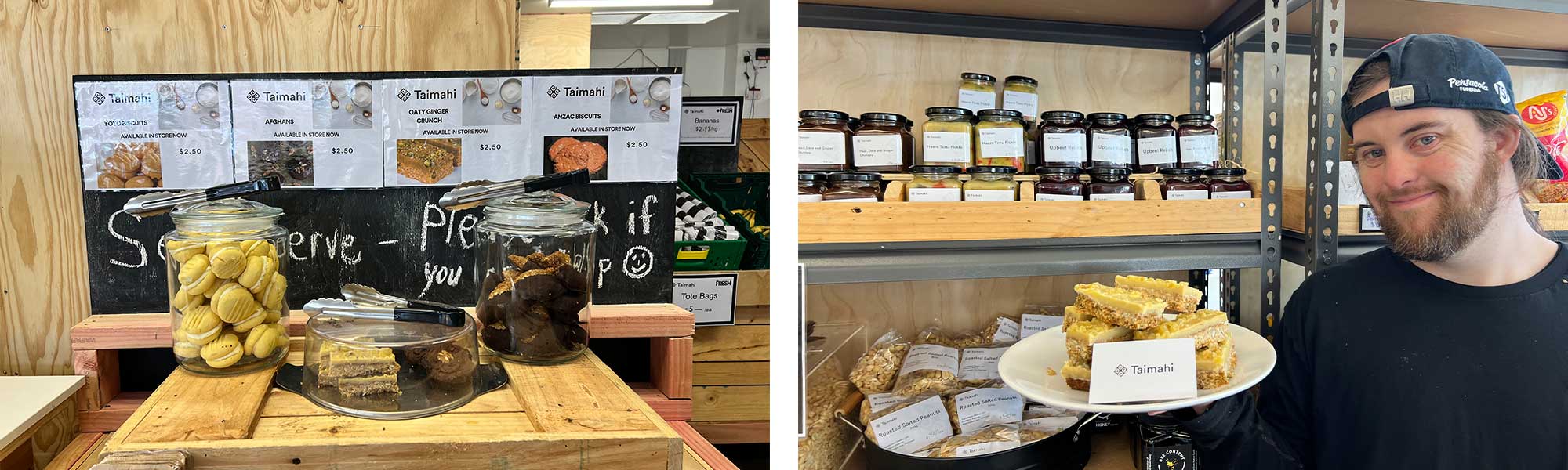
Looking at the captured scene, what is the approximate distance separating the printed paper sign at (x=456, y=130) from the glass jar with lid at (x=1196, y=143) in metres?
1.07

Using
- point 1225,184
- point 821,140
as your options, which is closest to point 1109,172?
point 1225,184

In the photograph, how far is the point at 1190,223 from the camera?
1.38 m

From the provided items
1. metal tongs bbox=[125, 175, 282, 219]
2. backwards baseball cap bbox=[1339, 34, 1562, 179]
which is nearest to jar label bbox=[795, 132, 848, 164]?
metal tongs bbox=[125, 175, 282, 219]

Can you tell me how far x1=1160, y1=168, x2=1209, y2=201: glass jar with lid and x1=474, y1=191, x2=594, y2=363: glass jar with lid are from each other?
3.15 ft

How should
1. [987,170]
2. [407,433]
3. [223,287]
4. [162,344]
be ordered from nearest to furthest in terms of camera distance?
[407,433] < [223,287] < [162,344] < [987,170]

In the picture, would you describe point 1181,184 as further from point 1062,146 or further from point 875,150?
point 875,150

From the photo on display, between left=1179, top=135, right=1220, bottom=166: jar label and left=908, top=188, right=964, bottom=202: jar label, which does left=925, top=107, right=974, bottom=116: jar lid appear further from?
left=1179, top=135, right=1220, bottom=166: jar label

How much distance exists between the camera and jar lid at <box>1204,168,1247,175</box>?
141 centimetres

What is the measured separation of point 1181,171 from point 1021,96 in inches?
12.2

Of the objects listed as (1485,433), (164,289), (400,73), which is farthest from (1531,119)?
(164,289)

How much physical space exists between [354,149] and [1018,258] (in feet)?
3.24

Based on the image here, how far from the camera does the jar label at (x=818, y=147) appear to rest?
127 centimetres

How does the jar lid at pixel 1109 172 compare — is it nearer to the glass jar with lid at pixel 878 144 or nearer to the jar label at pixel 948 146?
the jar label at pixel 948 146

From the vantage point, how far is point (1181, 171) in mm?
1383
